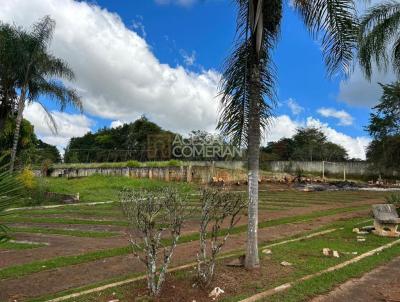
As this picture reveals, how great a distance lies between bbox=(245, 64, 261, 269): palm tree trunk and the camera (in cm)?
668

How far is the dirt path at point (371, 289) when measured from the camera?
18.4 feet

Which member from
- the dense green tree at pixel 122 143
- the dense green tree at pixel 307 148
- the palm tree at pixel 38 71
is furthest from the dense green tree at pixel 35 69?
the dense green tree at pixel 307 148

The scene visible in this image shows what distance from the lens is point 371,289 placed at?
238 inches

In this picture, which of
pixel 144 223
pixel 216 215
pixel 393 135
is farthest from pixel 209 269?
pixel 393 135

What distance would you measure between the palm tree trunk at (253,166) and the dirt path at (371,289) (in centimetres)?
139

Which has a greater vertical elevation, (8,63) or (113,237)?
(8,63)

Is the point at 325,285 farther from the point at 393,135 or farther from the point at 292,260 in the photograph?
the point at 393,135

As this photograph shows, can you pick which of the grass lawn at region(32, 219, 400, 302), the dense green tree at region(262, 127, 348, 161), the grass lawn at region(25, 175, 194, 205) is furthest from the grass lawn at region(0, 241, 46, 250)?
the dense green tree at region(262, 127, 348, 161)

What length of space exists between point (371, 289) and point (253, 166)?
2.48 metres

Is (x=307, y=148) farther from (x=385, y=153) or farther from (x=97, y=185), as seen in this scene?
(x=97, y=185)

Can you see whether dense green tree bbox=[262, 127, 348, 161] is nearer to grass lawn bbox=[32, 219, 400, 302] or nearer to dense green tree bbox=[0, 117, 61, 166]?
dense green tree bbox=[0, 117, 61, 166]

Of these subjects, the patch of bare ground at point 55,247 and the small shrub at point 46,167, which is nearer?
the patch of bare ground at point 55,247

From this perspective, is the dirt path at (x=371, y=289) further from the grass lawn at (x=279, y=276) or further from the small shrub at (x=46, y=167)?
the small shrub at (x=46, y=167)

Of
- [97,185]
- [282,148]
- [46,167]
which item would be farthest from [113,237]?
[282,148]
